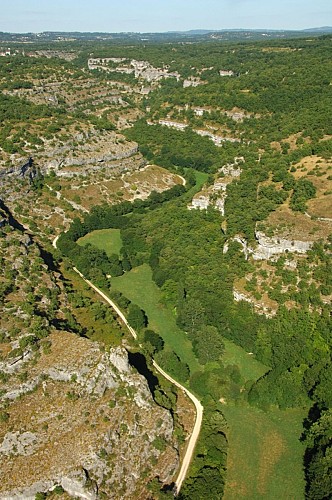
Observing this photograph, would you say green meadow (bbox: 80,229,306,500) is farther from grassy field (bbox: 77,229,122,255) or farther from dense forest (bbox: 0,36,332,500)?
grassy field (bbox: 77,229,122,255)

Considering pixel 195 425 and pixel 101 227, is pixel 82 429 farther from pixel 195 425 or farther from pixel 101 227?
pixel 101 227

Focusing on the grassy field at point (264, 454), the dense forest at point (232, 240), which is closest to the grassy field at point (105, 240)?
the dense forest at point (232, 240)

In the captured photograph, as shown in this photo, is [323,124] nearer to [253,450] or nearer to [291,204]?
[291,204]

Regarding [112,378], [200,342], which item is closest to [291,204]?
[200,342]

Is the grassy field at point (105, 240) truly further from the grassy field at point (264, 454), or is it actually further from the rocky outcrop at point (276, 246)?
the grassy field at point (264, 454)

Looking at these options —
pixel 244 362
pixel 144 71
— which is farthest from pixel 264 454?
pixel 144 71

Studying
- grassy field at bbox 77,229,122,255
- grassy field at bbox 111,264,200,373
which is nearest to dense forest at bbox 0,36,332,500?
grassy field at bbox 111,264,200,373
